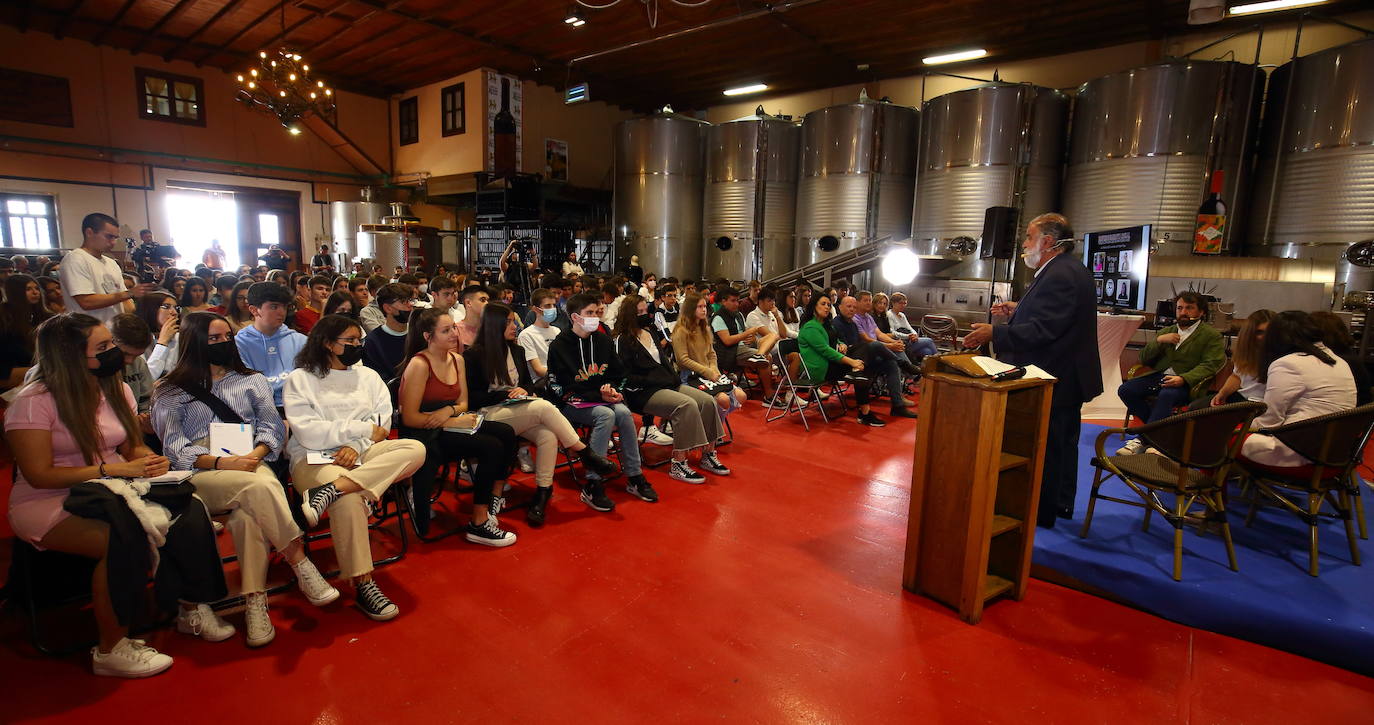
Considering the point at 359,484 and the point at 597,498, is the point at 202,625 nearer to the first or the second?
the point at 359,484

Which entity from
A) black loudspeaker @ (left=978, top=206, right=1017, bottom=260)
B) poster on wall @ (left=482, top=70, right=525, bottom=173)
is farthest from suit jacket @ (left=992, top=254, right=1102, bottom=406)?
poster on wall @ (left=482, top=70, right=525, bottom=173)

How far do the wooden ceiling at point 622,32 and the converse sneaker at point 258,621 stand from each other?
9549 millimetres

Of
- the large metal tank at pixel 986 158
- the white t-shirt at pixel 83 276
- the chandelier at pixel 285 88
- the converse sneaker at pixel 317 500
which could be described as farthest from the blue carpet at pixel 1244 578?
the chandelier at pixel 285 88

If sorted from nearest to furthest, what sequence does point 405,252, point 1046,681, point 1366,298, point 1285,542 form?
point 1046,681, point 1285,542, point 1366,298, point 405,252

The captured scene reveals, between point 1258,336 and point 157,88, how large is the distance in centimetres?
1830

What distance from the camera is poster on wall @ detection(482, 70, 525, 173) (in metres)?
14.3

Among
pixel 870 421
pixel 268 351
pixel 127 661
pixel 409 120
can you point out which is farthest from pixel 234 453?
pixel 409 120

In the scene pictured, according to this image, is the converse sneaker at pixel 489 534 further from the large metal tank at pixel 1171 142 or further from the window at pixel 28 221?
the window at pixel 28 221

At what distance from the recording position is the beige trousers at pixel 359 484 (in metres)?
2.78

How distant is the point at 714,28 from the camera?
1102 centimetres

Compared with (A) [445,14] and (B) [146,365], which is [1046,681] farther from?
(A) [445,14]

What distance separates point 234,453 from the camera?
2746 mm

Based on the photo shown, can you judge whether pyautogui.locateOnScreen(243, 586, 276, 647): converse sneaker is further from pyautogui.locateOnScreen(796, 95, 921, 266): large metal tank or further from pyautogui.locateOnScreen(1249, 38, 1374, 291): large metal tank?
pyautogui.locateOnScreen(1249, 38, 1374, 291): large metal tank

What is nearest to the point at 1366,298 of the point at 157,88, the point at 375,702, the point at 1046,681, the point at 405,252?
the point at 1046,681
